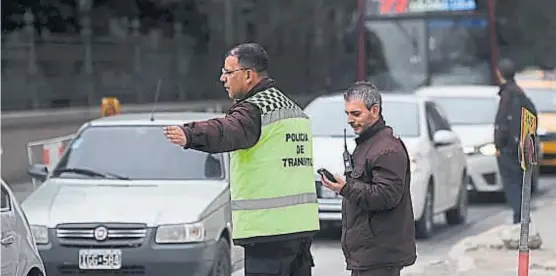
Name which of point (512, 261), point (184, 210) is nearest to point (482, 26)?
point (512, 261)

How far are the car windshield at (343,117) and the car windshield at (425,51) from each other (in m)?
8.07

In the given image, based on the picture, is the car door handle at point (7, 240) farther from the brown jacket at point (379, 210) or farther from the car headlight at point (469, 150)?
the car headlight at point (469, 150)

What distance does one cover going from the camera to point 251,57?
6449mm

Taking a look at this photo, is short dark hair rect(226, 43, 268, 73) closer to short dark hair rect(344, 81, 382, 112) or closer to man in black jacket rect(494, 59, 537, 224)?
short dark hair rect(344, 81, 382, 112)

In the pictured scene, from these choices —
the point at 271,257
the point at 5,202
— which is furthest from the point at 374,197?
the point at 5,202

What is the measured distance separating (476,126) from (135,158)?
8376mm

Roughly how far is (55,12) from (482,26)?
28.4 ft

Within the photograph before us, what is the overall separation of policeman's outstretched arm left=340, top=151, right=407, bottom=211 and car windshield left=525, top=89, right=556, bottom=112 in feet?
55.4

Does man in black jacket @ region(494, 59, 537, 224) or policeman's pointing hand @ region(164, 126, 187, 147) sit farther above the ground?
policeman's pointing hand @ region(164, 126, 187, 147)

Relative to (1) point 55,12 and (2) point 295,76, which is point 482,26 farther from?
(2) point 295,76

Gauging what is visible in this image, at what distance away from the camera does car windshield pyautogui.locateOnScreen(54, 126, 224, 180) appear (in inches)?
416

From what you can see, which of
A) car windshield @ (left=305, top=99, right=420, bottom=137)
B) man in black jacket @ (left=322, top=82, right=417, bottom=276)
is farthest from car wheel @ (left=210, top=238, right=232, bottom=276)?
car windshield @ (left=305, top=99, right=420, bottom=137)

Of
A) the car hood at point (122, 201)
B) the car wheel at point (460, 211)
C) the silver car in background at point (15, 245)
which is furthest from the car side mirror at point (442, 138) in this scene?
the silver car in background at point (15, 245)

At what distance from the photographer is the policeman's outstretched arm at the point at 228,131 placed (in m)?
6.05
